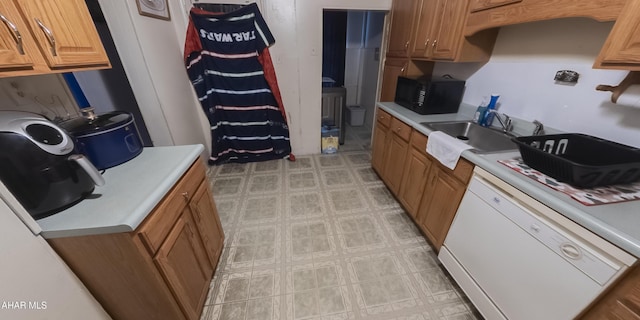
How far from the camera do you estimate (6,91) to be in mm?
938

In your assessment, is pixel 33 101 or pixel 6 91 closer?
pixel 6 91

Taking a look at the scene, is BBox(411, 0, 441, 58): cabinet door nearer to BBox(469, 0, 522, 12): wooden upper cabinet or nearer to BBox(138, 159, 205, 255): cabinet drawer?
BBox(469, 0, 522, 12): wooden upper cabinet

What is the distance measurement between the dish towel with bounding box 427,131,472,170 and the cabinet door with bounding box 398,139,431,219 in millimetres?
146

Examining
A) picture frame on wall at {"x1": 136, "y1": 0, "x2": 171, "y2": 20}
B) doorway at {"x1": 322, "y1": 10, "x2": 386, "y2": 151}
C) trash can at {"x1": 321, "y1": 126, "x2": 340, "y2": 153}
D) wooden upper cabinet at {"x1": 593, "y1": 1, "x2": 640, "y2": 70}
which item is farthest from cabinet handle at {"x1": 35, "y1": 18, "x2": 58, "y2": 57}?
doorway at {"x1": 322, "y1": 10, "x2": 386, "y2": 151}

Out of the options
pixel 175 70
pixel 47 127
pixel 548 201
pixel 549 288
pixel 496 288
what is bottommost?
pixel 496 288

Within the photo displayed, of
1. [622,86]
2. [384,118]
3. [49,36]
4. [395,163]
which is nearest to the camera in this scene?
[49,36]

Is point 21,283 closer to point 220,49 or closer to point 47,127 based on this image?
point 47,127

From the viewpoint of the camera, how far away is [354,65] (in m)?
4.46

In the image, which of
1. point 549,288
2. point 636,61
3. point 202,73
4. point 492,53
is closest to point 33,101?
point 202,73

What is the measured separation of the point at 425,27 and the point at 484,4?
574 mm

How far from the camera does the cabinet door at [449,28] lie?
1582mm

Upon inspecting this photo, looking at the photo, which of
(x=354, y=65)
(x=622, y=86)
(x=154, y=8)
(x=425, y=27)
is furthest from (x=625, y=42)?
(x=354, y=65)

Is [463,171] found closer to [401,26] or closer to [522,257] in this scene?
[522,257]

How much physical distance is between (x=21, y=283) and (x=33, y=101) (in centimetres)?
92
